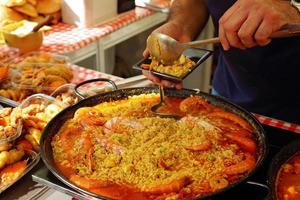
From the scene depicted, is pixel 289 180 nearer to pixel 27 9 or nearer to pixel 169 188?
pixel 169 188

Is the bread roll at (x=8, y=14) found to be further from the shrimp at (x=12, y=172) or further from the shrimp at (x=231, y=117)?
the shrimp at (x=231, y=117)

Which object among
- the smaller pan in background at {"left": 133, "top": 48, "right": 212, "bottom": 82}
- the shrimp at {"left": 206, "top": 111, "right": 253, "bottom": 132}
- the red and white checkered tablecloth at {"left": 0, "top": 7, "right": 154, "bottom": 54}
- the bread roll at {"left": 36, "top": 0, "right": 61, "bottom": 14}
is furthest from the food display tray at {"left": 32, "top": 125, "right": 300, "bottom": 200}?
the bread roll at {"left": 36, "top": 0, "right": 61, "bottom": 14}

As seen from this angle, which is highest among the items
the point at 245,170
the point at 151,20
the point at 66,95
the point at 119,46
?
the point at 245,170

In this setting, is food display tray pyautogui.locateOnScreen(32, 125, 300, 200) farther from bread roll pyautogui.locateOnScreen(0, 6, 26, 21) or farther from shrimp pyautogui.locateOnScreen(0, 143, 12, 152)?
bread roll pyautogui.locateOnScreen(0, 6, 26, 21)

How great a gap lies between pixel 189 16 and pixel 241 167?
39.3 inches

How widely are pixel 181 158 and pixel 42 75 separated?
0.89 meters

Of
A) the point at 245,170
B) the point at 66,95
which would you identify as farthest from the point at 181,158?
the point at 66,95

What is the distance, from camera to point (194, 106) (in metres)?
1.43

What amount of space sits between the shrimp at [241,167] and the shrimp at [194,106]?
31 cm

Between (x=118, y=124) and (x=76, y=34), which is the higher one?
(x=118, y=124)

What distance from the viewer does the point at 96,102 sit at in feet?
4.78

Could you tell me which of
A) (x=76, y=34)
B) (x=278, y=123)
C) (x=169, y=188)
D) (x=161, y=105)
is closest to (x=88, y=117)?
(x=161, y=105)

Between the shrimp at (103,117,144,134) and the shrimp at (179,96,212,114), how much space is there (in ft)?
0.62

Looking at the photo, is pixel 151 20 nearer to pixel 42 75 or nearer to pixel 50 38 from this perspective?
pixel 50 38
